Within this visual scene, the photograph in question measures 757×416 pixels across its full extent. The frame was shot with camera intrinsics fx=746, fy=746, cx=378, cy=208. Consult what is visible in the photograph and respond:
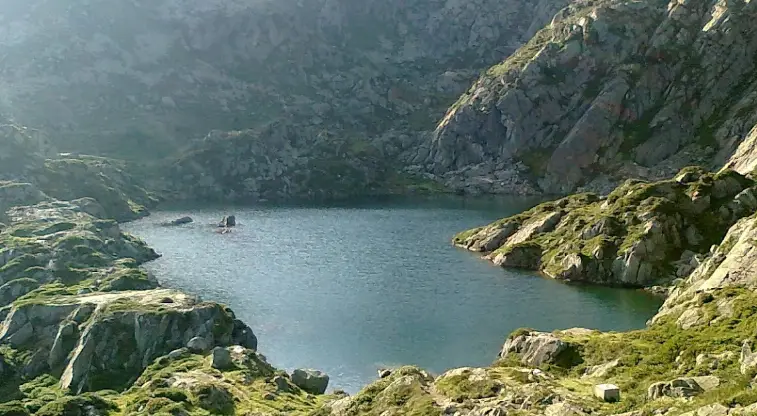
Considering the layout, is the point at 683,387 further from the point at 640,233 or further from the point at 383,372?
the point at 640,233

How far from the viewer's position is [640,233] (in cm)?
12900

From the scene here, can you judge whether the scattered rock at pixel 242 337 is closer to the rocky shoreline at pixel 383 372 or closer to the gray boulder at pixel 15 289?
the rocky shoreline at pixel 383 372

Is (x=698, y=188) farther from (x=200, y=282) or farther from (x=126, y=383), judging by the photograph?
(x=126, y=383)

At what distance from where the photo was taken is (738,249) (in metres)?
74.8

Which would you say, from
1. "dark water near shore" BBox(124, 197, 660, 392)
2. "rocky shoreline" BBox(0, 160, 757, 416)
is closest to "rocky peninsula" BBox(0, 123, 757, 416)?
"rocky shoreline" BBox(0, 160, 757, 416)

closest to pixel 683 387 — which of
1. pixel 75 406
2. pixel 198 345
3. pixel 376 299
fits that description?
pixel 75 406

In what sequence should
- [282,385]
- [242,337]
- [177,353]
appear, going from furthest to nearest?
[242,337]
[177,353]
[282,385]

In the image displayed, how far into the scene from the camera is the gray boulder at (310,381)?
7800 centimetres

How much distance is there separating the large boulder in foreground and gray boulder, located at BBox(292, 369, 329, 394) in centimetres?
6327

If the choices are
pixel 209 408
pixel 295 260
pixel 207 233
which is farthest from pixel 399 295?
pixel 207 233

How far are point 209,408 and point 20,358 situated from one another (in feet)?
119

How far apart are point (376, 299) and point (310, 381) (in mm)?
40269

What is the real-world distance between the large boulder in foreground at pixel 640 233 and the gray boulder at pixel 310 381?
208 ft

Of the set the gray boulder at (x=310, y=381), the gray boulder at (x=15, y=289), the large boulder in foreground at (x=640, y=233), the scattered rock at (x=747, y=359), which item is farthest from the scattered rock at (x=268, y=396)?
the large boulder in foreground at (x=640, y=233)
